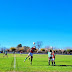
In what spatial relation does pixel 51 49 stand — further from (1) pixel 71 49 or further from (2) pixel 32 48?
(1) pixel 71 49

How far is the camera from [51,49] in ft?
47.4

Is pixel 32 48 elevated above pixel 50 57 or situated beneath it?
elevated above

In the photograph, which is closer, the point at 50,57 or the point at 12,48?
the point at 50,57

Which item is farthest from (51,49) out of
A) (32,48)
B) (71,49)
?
(71,49)

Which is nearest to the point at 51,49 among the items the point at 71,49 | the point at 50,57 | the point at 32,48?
the point at 50,57

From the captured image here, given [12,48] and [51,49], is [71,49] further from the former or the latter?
[51,49]

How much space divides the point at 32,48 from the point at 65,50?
115890 millimetres

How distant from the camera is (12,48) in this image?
129875 millimetres

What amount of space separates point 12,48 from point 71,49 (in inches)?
2175

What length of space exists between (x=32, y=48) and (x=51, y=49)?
6.74ft

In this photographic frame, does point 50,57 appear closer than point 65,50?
Yes

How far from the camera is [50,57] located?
14367 millimetres

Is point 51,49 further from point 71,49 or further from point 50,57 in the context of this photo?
point 71,49

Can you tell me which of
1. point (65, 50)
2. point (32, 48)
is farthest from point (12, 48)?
point (32, 48)
